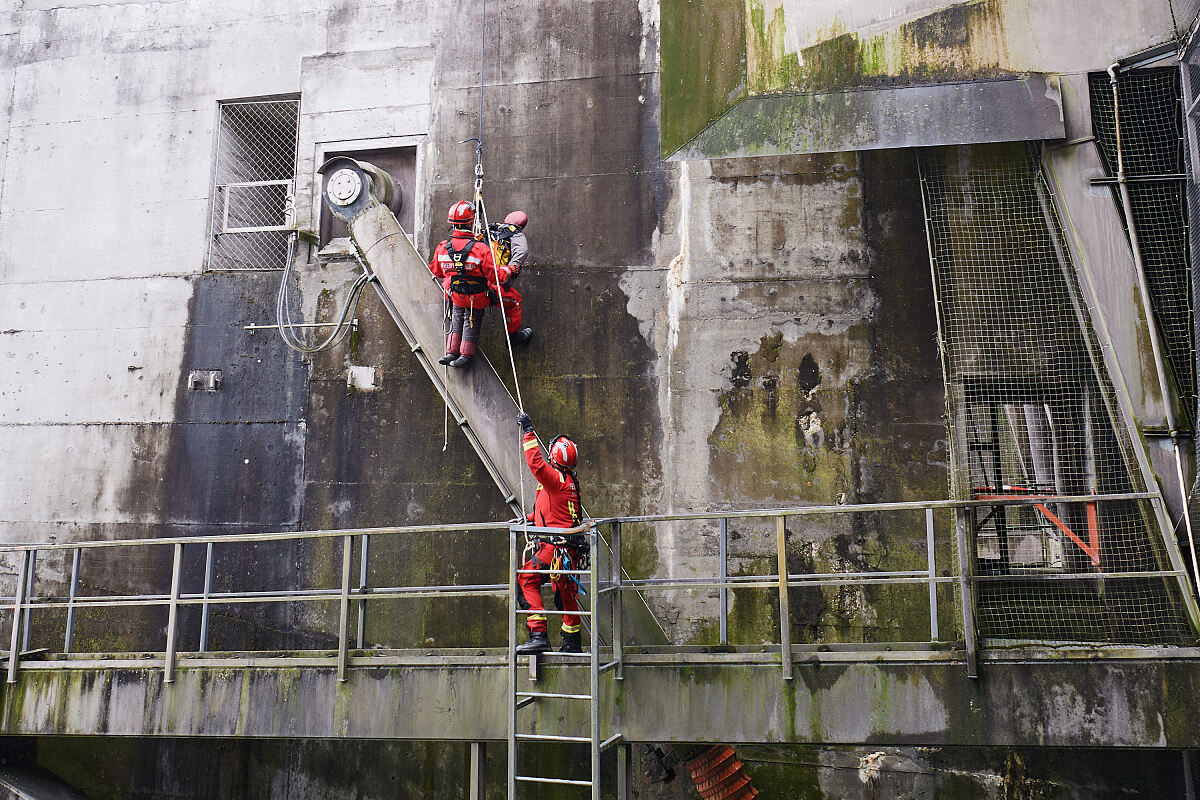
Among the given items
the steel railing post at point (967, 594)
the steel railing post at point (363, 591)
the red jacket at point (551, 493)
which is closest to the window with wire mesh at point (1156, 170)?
the steel railing post at point (967, 594)

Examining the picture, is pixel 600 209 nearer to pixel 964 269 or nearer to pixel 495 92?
pixel 495 92

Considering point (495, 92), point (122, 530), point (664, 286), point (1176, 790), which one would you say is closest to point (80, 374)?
point (122, 530)

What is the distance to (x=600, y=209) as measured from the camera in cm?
955

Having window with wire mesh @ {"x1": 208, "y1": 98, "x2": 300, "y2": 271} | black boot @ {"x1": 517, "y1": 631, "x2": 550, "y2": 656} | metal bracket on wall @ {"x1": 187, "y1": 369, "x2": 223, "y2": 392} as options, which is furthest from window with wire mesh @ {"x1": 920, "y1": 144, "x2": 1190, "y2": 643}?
metal bracket on wall @ {"x1": 187, "y1": 369, "x2": 223, "y2": 392}

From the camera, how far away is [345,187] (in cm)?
914

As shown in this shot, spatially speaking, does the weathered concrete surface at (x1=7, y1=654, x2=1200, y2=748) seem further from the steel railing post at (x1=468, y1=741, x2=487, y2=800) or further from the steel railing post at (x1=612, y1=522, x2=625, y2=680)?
the steel railing post at (x1=468, y1=741, x2=487, y2=800)

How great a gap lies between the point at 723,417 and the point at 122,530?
6830 millimetres

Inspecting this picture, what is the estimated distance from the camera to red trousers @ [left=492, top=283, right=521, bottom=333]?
344 inches

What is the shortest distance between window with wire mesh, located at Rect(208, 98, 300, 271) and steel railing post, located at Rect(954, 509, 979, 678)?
7.88m

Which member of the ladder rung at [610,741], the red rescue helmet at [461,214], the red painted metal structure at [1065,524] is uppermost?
the red rescue helmet at [461,214]

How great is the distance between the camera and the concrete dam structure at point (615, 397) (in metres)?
6.63

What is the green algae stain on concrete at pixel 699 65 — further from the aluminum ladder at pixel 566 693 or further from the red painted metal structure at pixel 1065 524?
the red painted metal structure at pixel 1065 524

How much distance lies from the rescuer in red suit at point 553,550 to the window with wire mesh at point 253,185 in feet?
17.7

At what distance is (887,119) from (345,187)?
530 cm
